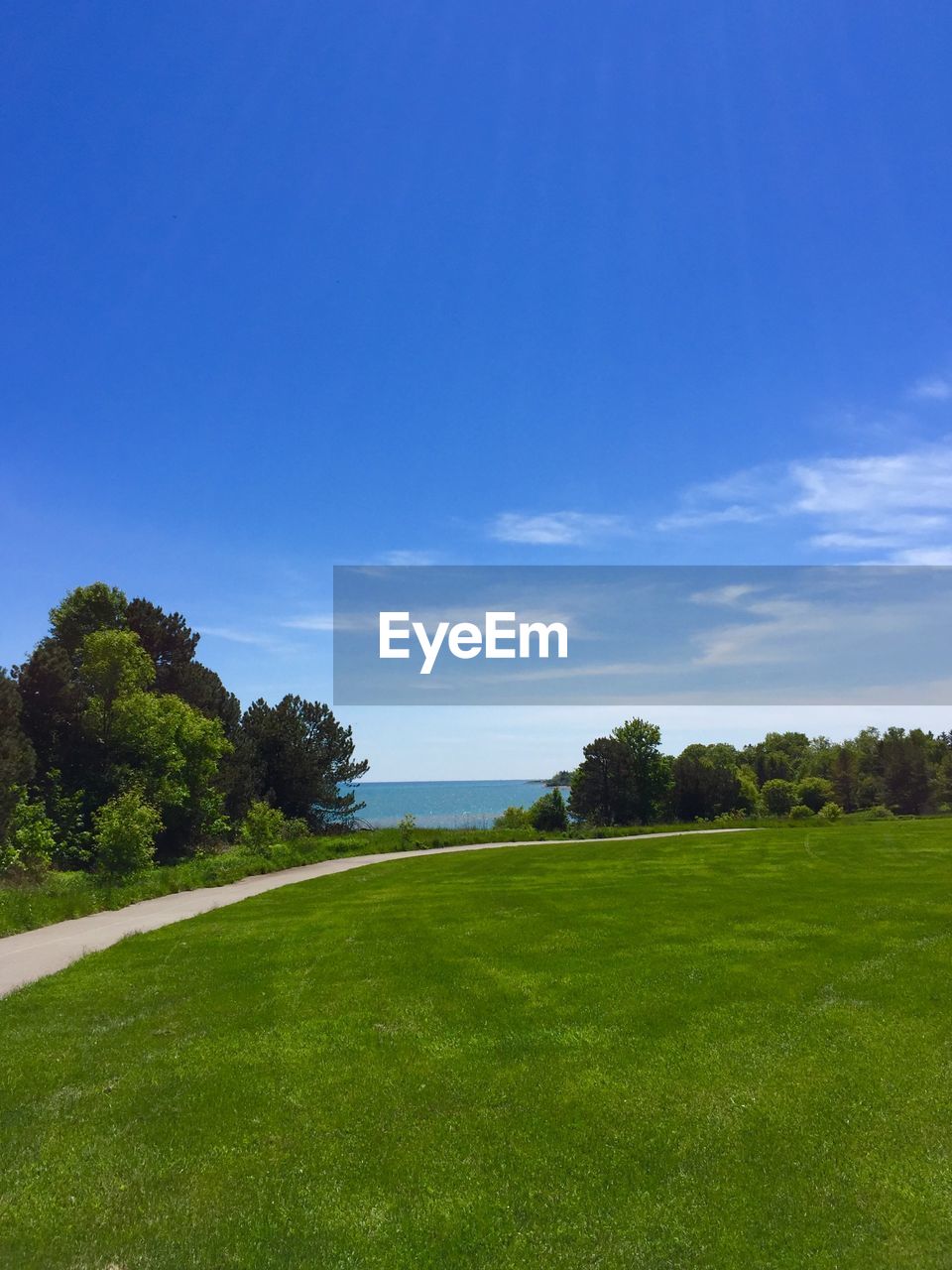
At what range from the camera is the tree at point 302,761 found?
5159 centimetres

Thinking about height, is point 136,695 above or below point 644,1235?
above

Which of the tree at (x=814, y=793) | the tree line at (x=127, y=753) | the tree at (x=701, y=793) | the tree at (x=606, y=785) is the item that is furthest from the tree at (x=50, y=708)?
the tree at (x=814, y=793)

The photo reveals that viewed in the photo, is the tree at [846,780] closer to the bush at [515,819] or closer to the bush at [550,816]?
the bush at [550,816]

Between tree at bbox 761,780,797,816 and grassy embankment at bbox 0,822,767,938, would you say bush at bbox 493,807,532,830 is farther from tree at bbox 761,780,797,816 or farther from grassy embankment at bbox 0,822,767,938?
tree at bbox 761,780,797,816

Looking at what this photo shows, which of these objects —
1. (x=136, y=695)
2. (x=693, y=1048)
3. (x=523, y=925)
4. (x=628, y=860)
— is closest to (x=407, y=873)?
(x=628, y=860)

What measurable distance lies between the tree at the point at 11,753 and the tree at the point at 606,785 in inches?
2065

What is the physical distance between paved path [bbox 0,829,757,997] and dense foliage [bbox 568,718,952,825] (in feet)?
158

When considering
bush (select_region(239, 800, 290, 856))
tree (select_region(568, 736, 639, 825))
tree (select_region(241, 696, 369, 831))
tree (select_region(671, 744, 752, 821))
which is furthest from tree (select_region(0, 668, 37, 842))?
tree (select_region(671, 744, 752, 821))

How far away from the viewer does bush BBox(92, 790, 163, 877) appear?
92.6 feet

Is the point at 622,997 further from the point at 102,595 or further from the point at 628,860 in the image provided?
the point at 102,595

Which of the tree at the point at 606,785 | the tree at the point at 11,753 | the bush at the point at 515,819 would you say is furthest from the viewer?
the tree at the point at 606,785

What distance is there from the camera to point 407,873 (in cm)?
2850

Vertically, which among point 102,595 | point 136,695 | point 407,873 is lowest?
point 407,873

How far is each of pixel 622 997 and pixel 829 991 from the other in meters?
2.68
